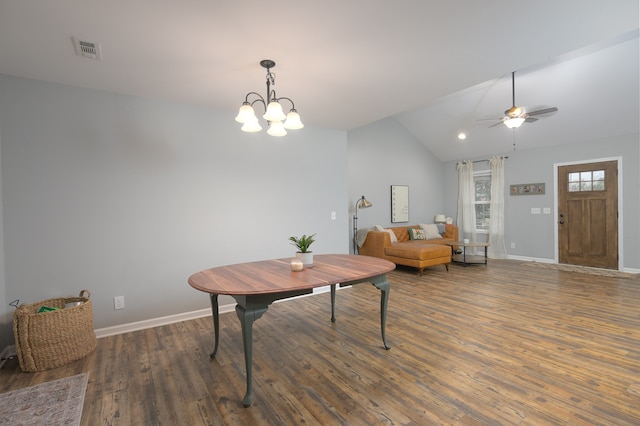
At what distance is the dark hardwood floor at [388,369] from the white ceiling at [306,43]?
2355 mm

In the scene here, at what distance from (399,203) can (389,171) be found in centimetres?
79

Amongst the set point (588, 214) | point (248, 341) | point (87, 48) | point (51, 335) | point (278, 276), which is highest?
point (87, 48)

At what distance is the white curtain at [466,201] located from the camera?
281 inches

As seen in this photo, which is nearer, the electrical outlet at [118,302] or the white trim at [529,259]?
the electrical outlet at [118,302]

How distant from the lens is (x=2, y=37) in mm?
1969

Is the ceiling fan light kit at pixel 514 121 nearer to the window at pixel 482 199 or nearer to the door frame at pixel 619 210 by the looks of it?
the door frame at pixel 619 210

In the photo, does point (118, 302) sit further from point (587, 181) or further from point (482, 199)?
point (587, 181)

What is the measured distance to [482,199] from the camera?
7117mm

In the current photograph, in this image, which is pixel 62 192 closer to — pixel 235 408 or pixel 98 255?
pixel 98 255

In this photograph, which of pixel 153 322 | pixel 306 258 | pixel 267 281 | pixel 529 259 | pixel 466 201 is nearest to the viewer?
pixel 267 281

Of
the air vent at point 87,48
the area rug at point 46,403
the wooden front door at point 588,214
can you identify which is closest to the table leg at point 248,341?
the area rug at point 46,403

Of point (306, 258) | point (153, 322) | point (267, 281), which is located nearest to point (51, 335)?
point (153, 322)

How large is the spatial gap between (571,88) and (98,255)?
22.2 ft

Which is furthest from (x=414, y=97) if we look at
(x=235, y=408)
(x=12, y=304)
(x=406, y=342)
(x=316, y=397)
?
(x=12, y=304)
